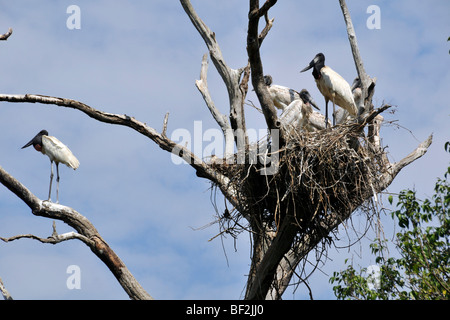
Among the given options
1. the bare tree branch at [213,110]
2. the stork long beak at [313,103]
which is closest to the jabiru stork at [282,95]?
the stork long beak at [313,103]

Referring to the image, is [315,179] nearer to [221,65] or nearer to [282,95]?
[221,65]

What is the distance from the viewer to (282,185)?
5.95 meters

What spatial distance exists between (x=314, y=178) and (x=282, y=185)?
34 centimetres

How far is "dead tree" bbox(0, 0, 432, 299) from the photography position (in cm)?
572

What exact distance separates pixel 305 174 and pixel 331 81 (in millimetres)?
2642

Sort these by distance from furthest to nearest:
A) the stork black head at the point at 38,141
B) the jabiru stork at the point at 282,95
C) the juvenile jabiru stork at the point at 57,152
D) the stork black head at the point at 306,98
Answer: the stork black head at the point at 38,141 → the juvenile jabiru stork at the point at 57,152 → the jabiru stork at the point at 282,95 → the stork black head at the point at 306,98

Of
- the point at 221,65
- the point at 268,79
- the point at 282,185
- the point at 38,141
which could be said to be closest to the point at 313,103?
the point at 221,65

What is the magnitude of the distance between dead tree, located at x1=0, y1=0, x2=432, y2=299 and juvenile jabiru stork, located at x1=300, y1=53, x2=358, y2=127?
1.03 meters

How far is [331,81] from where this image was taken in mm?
7945

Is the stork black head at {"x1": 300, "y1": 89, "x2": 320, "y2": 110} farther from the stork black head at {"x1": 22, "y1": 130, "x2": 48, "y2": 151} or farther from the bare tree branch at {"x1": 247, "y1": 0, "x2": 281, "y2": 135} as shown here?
the stork black head at {"x1": 22, "y1": 130, "x2": 48, "y2": 151}

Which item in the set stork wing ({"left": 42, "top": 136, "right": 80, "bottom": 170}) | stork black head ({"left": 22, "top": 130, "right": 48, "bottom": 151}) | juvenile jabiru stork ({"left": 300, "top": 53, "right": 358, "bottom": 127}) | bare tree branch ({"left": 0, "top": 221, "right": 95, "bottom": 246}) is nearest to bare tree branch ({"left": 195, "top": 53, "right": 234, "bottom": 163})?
juvenile jabiru stork ({"left": 300, "top": 53, "right": 358, "bottom": 127})

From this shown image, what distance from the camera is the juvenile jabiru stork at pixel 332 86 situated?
791 cm

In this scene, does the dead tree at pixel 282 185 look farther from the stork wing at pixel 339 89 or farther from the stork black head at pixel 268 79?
the stork black head at pixel 268 79
